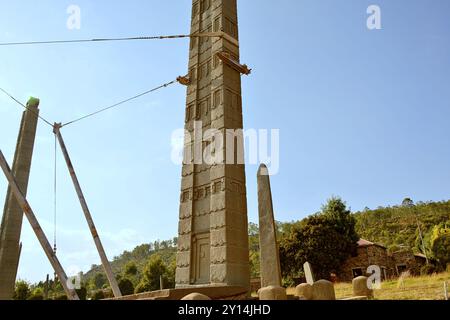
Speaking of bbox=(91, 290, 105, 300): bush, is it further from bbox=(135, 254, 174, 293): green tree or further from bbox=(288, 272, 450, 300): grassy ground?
bbox=(288, 272, 450, 300): grassy ground

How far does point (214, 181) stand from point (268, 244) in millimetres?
3779

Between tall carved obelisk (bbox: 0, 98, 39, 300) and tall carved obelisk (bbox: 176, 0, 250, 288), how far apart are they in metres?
11.2

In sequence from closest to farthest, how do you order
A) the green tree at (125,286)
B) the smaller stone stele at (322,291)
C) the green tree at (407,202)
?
the smaller stone stele at (322,291), the green tree at (125,286), the green tree at (407,202)

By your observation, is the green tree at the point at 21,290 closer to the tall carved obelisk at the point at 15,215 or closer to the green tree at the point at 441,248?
the tall carved obelisk at the point at 15,215

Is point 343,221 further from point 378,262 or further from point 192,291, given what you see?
point 192,291

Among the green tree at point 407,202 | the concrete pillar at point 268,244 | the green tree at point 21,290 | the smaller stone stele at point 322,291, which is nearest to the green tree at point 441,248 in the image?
the concrete pillar at point 268,244

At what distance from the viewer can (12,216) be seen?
59.0 feet

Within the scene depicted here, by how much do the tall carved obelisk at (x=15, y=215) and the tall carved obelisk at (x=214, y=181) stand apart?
1122 centimetres

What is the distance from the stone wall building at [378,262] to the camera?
26938 mm

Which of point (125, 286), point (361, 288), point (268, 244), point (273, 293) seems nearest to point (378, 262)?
point (361, 288)

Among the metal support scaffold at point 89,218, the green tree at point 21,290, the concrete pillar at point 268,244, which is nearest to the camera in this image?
the concrete pillar at point 268,244

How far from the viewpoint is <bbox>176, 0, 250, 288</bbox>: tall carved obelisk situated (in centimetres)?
1048

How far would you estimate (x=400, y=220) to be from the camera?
6638 cm

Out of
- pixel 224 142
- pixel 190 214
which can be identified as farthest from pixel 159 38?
pixel 190 214
